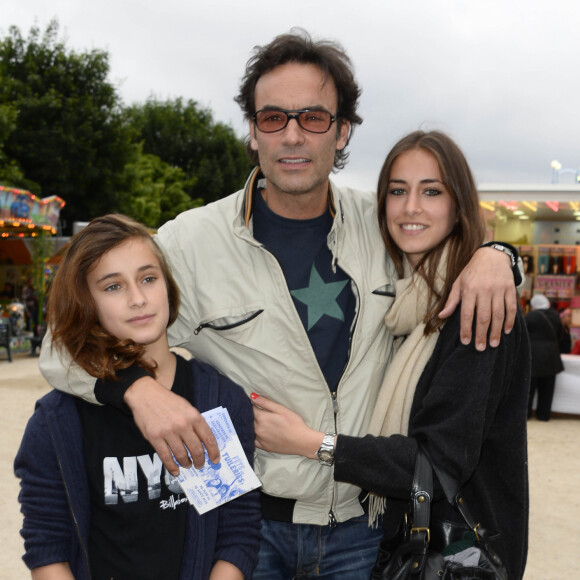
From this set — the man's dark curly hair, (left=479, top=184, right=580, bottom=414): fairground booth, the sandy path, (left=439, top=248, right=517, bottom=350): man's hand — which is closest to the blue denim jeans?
(left=439, top=248, right=517, bottom=350): man's hand

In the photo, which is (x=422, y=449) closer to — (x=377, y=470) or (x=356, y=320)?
(x=377, y=470)

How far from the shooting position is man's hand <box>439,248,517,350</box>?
5.92ft

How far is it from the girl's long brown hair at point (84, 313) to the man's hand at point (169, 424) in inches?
5.4

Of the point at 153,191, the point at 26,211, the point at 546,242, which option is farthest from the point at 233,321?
the point at 153,191

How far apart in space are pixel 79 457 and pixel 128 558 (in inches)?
12.4

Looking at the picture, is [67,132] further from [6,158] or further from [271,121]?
[271,121]

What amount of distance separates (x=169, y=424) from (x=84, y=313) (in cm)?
44

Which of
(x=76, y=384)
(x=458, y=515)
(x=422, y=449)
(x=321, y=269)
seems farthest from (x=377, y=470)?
(x=76, y=384)

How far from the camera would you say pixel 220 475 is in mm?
1850

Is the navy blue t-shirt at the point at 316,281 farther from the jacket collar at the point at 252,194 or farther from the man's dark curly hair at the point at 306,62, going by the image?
the man's dark curly hair at the point at 306,62

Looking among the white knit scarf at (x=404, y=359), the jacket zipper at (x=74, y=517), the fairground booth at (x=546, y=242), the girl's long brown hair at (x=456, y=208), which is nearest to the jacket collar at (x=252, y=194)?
the girl's long brown hair at (x=456, y=208)

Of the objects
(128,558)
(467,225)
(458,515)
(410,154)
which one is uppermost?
(410,154)

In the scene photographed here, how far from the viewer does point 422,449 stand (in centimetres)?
185

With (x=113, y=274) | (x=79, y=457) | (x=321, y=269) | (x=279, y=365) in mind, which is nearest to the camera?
(x=79, y=457)
